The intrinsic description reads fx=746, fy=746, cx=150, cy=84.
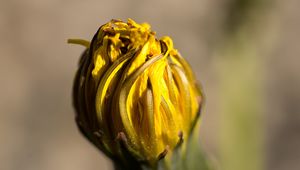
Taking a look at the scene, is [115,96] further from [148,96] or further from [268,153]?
[268,153]

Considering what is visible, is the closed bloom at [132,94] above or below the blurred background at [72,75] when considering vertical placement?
above

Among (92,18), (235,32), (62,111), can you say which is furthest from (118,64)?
(92,18)

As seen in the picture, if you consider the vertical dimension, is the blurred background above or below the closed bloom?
below

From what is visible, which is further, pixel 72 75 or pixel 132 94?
pixel 72 75

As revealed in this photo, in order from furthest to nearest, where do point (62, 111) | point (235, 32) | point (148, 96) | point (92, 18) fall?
1. point (92, 18)
2. point (62, 111)
3. point (235, 32)
4. point (148, 96)

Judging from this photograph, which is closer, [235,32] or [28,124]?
[235,32]

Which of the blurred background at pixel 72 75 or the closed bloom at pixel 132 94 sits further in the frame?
the blurred background at pixel 72 75

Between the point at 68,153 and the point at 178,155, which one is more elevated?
the point at 178,155

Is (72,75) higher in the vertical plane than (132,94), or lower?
lower
